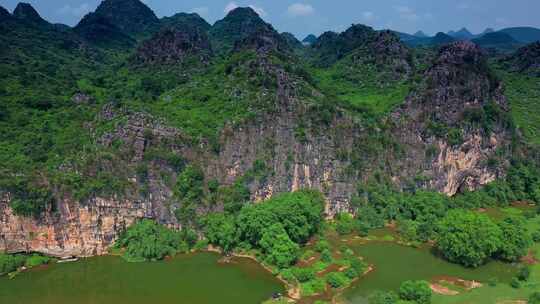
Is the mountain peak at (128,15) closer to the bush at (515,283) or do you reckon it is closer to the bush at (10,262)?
the bush at (10,262)

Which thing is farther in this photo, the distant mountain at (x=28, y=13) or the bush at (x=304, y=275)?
the distant mountain at (x=28, y=13)

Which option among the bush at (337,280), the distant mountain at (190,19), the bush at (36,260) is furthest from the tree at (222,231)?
the distant mountain at (190,19)

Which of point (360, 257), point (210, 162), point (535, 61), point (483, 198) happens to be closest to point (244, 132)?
point (210, 162)

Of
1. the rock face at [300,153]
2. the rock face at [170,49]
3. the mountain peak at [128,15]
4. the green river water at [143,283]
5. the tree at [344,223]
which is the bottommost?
the green river water at [143,283]

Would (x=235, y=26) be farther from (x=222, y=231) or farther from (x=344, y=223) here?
(x=222, y=231)

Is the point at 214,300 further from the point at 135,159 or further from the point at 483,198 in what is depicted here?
the point at 483,198

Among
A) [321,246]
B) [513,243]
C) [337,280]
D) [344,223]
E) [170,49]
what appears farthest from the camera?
[170,49]

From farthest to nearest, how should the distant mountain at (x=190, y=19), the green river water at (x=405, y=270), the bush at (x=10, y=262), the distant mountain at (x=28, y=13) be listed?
the distant mountain at (x=190, y=19)
the distant mountain at (x=28, y=13)
the bush at (x=10, y=262)
the green river water at (x=405, y=270)

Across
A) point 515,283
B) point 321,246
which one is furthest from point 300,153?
point 515,283
